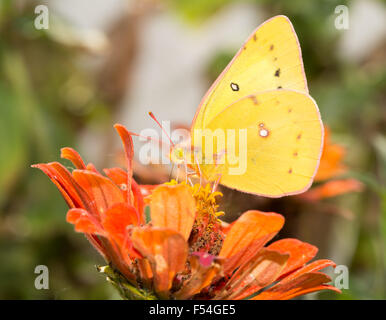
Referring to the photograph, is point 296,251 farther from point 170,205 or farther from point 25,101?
point 25,101

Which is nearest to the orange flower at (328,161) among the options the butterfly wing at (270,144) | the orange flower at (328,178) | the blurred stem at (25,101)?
the orange flower at (328,178)

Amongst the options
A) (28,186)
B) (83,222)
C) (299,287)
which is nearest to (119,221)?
(83,222)

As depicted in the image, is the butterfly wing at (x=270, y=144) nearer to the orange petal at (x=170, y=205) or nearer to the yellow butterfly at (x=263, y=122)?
the yellow butterfly at (x=263, y=122)

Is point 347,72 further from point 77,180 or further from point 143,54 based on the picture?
point 77,180

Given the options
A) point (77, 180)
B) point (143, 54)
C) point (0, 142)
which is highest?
point (143, 54)

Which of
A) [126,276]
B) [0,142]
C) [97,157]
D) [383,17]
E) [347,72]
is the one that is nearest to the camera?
[126,276]

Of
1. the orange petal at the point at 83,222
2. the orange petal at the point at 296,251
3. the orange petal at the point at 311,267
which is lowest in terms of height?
the orange petal at the point at 311,267
